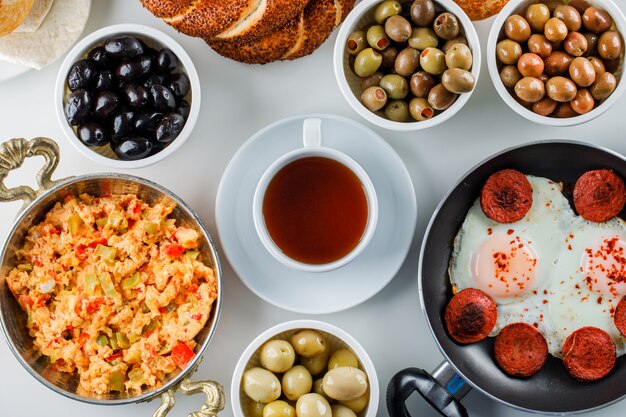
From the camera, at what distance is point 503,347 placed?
2.17m

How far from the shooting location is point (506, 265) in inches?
85.6

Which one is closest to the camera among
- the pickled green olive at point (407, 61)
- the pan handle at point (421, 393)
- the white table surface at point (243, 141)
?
the pan handle at point (421, 393)

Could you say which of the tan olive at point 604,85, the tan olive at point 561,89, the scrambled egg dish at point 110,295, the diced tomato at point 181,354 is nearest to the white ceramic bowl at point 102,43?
the scrambled egg dish at point 110,295

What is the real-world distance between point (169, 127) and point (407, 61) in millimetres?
672

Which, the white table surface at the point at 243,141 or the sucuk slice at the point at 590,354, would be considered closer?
the sucuk slice at the point at 590,354

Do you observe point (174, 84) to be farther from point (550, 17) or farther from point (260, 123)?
point (550, 17)

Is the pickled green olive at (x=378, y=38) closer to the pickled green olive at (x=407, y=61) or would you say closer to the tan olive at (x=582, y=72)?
the pickled green olive at (x=407, y=61)

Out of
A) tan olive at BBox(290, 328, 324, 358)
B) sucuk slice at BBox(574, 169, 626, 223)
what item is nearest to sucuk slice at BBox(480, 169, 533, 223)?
sucuk slice at BBox(574, 169, 626, 223)

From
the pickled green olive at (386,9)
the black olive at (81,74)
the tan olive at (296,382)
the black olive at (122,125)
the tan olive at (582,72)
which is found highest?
the pickled green olive at (386,9)

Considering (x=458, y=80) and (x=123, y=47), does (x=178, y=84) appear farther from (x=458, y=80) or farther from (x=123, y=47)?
(x=458, y=80)

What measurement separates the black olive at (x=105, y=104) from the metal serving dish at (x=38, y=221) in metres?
0.15

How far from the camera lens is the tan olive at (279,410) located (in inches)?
82.4

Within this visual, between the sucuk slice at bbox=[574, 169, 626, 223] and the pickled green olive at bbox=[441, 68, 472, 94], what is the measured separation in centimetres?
43

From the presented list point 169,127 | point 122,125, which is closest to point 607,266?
point 169,127
